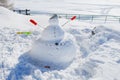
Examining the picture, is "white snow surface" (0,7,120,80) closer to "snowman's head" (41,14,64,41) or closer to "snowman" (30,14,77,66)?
"snowman" (30,14,77,66)

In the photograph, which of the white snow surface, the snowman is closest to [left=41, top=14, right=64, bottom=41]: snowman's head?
the snowman

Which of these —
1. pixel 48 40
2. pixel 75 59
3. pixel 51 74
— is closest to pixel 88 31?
pixel 75 59

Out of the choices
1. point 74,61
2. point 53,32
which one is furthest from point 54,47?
point 74,61

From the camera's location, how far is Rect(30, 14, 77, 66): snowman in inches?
283

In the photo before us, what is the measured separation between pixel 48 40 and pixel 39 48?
15.4 inches

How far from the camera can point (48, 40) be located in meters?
7.35

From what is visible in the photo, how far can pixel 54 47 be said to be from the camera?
7.18 meters

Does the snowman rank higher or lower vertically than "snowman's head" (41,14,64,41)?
lower

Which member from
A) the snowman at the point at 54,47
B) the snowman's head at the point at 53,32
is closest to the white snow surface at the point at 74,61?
the snowman at the point at 54,47

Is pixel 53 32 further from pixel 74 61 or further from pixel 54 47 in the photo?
pixel 74 61

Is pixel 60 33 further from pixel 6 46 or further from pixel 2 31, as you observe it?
pixel 2 31

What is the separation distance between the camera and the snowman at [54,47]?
7.18 metres

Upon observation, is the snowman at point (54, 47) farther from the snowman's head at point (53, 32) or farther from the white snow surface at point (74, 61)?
the white snow surface at point (74, 61)

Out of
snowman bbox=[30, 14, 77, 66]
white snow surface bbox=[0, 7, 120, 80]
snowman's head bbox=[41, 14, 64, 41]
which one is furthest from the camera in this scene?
snowman's head bbox=[41, 14, 64, 41]
